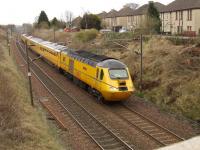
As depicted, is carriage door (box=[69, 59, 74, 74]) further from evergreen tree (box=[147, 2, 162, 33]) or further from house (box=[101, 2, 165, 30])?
house (box=[101, 2, 165, 30])

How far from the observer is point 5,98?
68.1 ft

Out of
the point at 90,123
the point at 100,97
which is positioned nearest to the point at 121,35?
the point at 100,97

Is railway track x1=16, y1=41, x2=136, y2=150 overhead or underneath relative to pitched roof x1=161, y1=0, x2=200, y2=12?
underneath

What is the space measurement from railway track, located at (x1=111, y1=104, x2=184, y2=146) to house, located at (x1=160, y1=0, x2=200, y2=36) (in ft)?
85.4

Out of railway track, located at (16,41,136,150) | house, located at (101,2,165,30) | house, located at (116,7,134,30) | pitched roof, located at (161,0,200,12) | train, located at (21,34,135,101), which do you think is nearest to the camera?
railway track, located at (16,41,136,150)

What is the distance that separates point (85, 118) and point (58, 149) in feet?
20.1

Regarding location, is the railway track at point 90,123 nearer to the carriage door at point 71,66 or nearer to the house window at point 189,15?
the carriage door at point 71,66

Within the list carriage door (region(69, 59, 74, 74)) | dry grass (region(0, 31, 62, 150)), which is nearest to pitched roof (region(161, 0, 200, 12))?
carriage door (region(69, 59, 74, 74))

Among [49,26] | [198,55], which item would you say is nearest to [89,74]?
[198,55]

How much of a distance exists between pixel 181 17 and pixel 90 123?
A: 37.0 m

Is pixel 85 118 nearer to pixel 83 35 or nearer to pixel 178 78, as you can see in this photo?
pixel 178 78

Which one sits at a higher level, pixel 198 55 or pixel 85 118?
pixel 198 55

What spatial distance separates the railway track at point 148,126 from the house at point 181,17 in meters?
26.0

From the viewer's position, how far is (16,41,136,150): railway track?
58.4 feet
